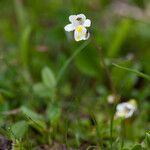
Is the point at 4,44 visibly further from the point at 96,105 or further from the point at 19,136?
the point at 19,136

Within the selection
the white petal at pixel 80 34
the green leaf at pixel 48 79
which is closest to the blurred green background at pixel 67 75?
the green leaf at pixel 48 79

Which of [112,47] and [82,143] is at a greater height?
[112,47]

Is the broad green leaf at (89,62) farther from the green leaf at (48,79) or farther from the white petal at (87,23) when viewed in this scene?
the white petal at (87,23)

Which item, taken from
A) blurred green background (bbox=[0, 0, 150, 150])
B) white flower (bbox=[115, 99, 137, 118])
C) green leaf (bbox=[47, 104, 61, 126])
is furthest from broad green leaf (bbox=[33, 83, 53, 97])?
white flower (bbox=[115, 99, 137, 118])

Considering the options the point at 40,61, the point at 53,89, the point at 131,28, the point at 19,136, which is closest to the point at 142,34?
the point at 131,28

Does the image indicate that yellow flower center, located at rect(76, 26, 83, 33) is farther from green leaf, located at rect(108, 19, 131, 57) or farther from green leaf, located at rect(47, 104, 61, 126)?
green leaf, located at rect(108, 19, 131, 57)

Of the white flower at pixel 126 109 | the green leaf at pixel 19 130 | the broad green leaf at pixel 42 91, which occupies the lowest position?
the green leaf at pixel 19 130

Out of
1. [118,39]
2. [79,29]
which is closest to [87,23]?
[79,29]

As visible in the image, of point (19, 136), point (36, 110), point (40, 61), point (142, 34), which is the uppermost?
point (142, 34)
